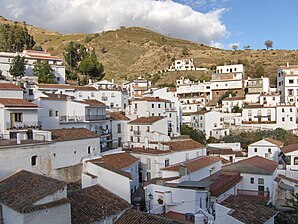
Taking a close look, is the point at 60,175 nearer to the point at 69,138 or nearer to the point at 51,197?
the point at 69,138

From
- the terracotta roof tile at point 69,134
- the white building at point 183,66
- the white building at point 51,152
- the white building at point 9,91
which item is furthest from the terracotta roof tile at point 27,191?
the white building at point 183,66

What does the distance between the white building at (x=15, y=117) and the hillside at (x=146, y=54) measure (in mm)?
56809

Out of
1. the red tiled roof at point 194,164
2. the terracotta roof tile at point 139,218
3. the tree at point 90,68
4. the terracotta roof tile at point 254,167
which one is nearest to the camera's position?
the terracotta roof tile at point 139,218

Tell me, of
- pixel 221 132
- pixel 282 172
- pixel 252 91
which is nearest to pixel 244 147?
pixel 221 132

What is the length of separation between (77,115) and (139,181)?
8954 millimetres

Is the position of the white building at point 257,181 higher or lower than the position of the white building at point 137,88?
lower

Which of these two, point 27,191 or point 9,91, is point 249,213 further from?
point 9,91

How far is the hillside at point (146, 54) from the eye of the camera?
285 feet

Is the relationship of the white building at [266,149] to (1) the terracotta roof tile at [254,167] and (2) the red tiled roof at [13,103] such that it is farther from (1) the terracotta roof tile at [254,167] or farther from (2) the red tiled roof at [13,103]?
(2) the red tiled roof at [13,103]

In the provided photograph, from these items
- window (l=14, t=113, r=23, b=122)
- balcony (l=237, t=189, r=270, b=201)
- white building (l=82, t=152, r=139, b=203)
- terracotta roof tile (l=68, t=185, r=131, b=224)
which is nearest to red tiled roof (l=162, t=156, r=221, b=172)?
balcony (l=237, t=189, r=270, b=201)

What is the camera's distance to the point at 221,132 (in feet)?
168

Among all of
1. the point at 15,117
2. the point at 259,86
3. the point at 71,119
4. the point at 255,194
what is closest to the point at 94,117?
the point at 71,119

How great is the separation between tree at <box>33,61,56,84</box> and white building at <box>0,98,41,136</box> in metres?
20.7

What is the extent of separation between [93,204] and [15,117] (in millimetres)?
11405
